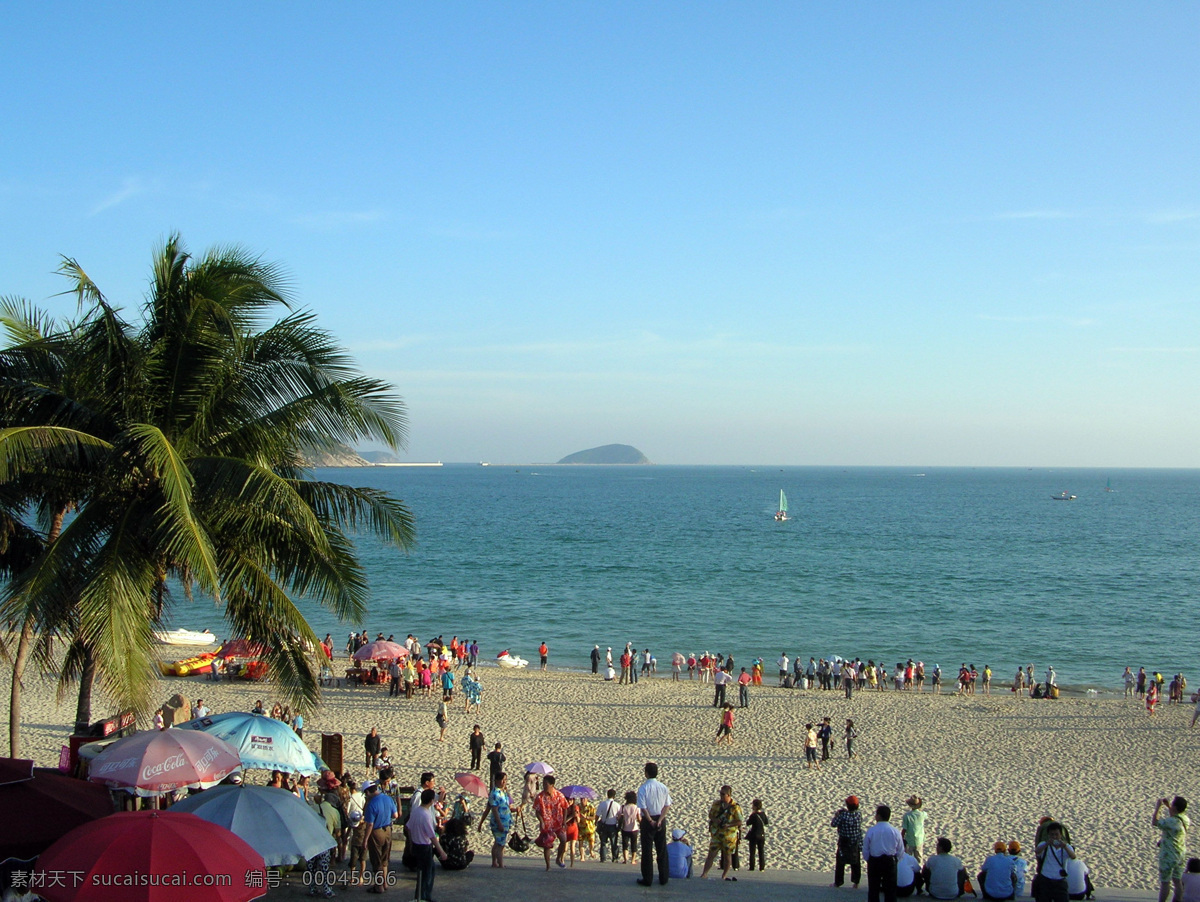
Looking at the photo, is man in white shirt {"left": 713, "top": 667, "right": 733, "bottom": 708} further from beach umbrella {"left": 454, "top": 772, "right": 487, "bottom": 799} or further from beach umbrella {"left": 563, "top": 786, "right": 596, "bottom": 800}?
beach umbrella {"left": 454, "top": 772, "right": 487, "bottom": 799}

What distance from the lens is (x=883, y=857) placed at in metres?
8.41

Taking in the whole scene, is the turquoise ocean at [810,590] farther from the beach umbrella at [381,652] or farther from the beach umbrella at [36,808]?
the beach umbrella at [36,808]

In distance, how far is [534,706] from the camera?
25.2 metres

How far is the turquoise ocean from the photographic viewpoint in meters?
38.7

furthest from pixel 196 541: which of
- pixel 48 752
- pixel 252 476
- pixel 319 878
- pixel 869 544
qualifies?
pixel 869 544

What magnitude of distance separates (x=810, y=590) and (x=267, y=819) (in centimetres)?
4960

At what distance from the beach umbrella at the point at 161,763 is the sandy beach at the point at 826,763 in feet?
4.02

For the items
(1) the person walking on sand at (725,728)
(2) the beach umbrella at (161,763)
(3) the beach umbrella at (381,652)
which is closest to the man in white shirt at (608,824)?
(2) the beach umbrella at (161,763)

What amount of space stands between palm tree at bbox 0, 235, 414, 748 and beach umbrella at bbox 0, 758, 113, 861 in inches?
36.6

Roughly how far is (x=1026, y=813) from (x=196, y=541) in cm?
1506

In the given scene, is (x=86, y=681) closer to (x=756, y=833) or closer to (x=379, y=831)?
(x=379, y=831)

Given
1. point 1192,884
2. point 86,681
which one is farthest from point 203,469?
point 1192,884

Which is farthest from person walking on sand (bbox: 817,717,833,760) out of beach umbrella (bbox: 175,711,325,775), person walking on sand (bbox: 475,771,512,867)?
beach umbrella (bbox: 175,711,325,775)

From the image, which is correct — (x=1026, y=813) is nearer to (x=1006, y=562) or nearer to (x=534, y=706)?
(x=534, y=706)
